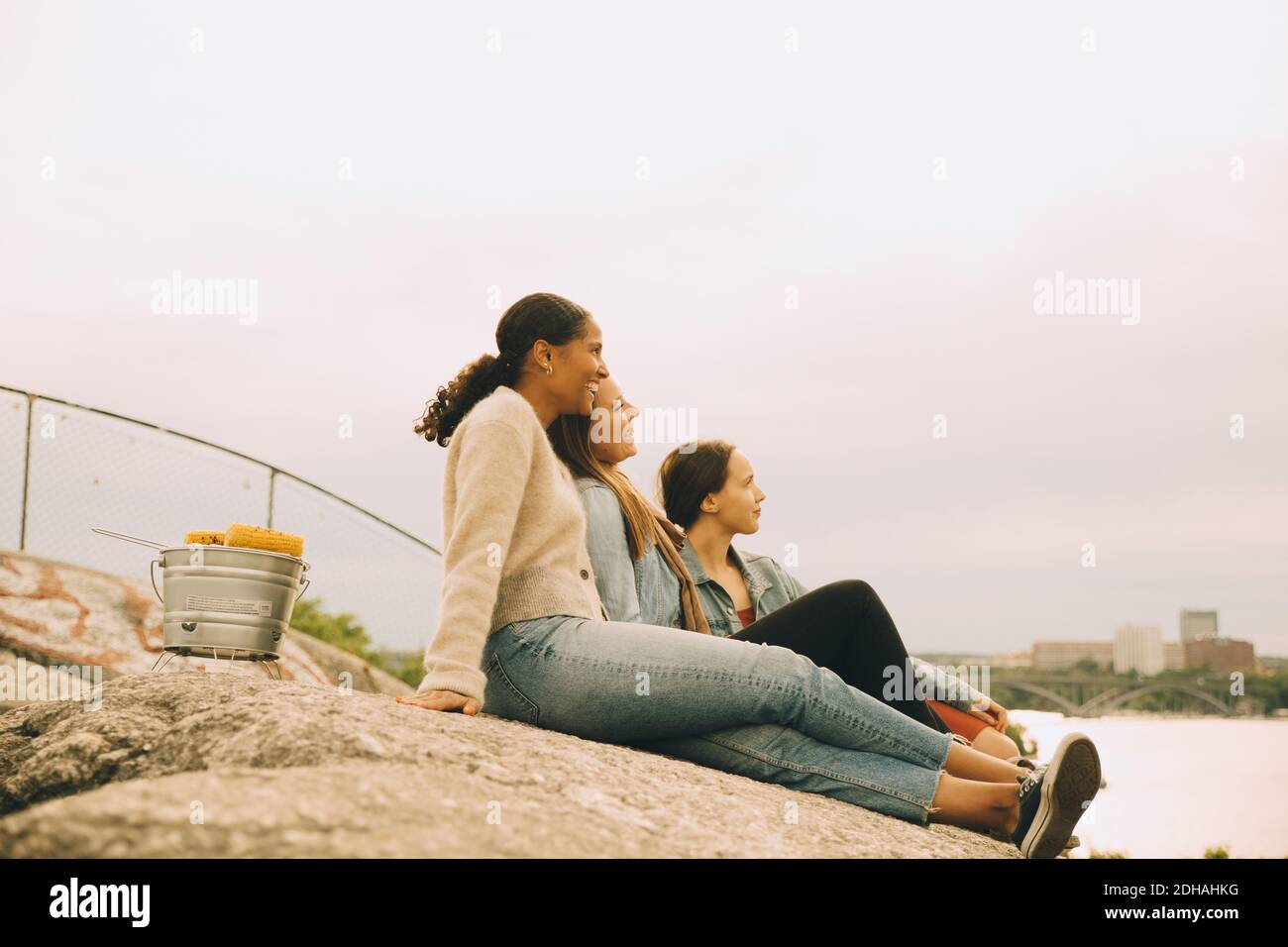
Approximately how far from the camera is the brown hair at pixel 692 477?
4844 millimetres

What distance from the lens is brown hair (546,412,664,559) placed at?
3.85 metres

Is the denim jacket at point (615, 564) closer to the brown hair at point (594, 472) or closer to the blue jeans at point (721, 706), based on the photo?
the brown hair at point (594, 472)

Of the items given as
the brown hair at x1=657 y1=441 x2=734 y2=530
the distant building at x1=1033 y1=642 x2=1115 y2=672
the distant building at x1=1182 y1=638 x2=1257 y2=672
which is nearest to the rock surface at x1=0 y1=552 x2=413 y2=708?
the brown hair at x1=657 y1=441 x2=734 y2=530

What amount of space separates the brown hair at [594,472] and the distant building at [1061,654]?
566 inches

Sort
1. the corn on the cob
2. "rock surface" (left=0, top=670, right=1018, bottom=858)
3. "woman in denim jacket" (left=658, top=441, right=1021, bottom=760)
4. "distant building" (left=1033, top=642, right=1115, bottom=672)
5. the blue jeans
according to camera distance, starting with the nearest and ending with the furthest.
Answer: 1. "rock surface" (left=0, top=670, right=1018, bottom=858)
2. the blue jeans
3. "woman in denim jacket" (left=658, top=441, right=1021, bottom=760)
4. the corn on the cob
5. "distant building" (left=1033, top=642, right=1115, bottom=672)

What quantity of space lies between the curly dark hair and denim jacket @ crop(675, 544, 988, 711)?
1184 mm

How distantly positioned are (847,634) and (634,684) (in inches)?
34.7

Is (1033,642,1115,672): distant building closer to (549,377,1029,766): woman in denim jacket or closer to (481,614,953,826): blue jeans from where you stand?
(549,377,1029,766): woman in denim jacket

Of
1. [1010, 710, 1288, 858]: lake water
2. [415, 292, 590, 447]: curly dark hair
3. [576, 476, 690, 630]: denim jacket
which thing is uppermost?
[415, 292, 590, 447]: curly dark hair

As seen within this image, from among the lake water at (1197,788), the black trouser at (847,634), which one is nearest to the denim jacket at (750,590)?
the black trouser at (847,634)

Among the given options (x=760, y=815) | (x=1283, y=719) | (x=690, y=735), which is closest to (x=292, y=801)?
(x=760, y=815)

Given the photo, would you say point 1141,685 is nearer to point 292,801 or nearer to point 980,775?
point 980,775

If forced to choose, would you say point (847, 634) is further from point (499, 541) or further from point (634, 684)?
point (499, 541)
